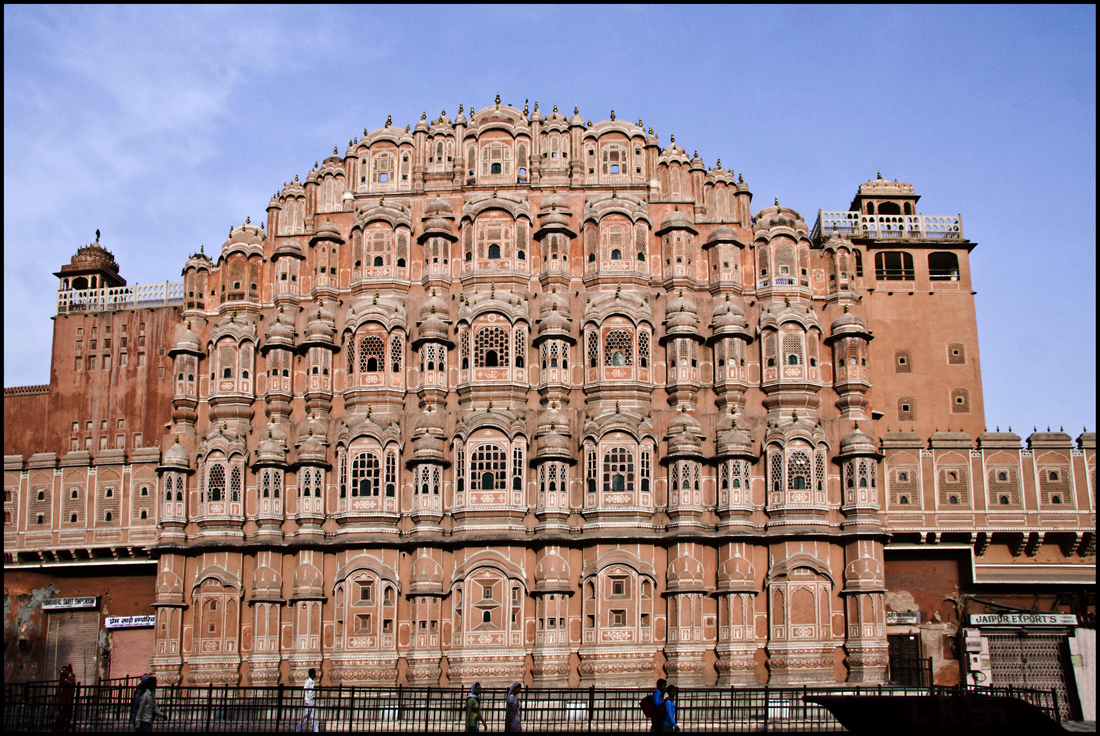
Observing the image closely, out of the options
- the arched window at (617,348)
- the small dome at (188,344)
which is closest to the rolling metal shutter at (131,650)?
the small dome at (188,344)

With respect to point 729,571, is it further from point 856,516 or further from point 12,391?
point 12,391

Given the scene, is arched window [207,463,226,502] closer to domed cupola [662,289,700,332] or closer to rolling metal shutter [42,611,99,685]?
rolling metal shutter [42,611,99,685]

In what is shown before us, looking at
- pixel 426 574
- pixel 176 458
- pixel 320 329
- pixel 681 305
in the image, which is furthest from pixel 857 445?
pixel 176 458

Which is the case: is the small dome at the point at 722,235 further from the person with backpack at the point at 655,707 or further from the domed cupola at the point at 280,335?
the person with backpack at the point at 655,707

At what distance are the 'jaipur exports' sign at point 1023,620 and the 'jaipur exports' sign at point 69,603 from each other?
3115 centimetres

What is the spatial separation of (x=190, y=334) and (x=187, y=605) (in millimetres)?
9812

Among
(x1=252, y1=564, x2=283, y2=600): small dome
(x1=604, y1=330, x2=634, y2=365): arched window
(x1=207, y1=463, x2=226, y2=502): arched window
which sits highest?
(x1=604, y1=330, x2=634, y2=365): arched window

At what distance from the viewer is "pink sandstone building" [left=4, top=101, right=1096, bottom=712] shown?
3678 cm

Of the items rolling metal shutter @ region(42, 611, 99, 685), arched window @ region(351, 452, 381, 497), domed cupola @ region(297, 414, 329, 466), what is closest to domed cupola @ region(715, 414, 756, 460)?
arched window @ region(351, 452, 381, 497)

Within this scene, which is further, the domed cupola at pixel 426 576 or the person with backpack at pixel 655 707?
the domed cupola at pixel 426 576

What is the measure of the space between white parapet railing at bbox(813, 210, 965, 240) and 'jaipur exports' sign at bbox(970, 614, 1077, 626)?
14.8m

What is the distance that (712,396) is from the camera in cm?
3959

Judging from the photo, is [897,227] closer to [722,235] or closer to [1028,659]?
[722,235]

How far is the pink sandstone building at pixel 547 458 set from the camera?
1448 inches
